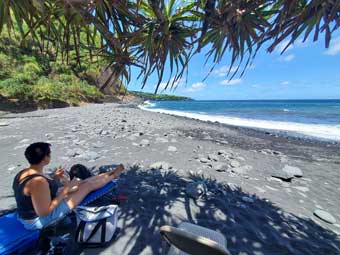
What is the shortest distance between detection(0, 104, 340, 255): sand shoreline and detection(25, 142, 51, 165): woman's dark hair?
1.07 metres

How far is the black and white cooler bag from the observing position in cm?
206

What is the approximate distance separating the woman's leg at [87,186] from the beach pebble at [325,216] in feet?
9.13

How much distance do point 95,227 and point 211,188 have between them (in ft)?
6.23

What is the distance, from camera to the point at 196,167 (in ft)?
14.9

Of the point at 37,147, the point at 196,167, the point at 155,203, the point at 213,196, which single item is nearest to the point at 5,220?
the point at 37,147

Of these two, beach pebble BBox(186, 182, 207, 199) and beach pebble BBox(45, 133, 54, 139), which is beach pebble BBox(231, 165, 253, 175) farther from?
beach pebble BBox(45, 133, 54, 139)

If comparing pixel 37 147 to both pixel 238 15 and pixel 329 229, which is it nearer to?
pixel 238 15

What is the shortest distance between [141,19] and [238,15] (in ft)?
3.38

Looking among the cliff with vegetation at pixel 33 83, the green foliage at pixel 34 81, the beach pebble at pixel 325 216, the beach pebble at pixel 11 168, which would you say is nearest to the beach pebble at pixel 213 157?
the beach pebble at pixel 325 216

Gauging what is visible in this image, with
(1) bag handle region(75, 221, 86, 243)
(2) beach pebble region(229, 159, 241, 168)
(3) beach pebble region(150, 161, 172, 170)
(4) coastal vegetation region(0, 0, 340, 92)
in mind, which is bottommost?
(2) beach pebble region(229, 159, 241, 168)

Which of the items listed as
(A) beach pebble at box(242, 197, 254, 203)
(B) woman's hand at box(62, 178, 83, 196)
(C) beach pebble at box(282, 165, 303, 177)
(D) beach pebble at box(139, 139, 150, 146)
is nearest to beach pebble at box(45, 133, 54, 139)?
(D) beach pebble at box(139, 139, 150, 146)

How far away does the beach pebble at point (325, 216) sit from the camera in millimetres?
2966

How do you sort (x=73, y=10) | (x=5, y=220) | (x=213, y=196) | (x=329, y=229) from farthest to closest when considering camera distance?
(x=213, y=196)
(x=329, y=229)
(x=5, y=220)
(x=73, y=10)

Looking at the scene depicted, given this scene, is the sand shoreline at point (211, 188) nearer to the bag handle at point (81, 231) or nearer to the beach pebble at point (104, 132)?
the beach pebble at point (104, 132)
